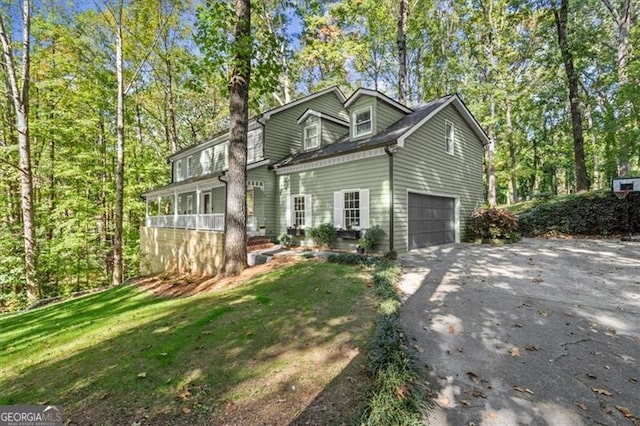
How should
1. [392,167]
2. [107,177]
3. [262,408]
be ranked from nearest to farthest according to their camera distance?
[262,408], [392,167], [107,177]

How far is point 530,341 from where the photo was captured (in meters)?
3.71

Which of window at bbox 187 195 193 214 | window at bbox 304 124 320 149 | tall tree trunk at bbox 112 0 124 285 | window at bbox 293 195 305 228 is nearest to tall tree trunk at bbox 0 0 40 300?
tall tree trunk at bbox 112 0 124 285

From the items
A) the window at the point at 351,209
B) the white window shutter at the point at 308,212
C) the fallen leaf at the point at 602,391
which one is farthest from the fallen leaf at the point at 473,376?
the white window shutter at the point at 308,212

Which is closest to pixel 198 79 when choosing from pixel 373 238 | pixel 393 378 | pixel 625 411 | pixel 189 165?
pixel 189 165

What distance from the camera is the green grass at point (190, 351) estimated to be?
2.76 m

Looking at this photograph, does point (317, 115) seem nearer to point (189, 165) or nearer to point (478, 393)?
point (189, 165)

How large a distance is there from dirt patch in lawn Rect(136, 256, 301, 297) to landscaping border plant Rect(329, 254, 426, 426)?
442 centimetres

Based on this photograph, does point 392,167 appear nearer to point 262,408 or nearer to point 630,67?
point 262,408

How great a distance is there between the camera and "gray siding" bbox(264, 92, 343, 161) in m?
13.8

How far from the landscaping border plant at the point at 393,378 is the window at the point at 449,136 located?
381 inches

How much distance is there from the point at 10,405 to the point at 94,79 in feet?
56.0

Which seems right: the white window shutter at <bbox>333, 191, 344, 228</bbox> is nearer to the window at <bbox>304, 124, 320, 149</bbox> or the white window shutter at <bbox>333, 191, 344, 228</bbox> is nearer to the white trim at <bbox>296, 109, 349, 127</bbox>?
the window at <bbox>304, 124, 320, 149</bbox>

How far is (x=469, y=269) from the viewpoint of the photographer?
7.34 meters

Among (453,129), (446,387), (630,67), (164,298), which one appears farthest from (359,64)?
(446,387)
